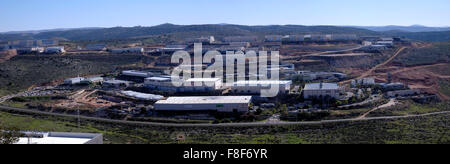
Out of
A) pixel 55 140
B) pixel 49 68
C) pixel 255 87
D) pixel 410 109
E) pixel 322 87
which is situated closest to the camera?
pixel 55 140

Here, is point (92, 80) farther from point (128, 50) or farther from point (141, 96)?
point (128, 50)

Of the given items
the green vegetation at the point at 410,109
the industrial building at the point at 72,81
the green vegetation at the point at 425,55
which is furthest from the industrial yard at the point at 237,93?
the green vegetation at the point at 425,55

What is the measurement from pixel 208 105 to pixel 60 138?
467 inches

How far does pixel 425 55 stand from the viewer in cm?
4922

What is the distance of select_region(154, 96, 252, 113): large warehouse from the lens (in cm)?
2916

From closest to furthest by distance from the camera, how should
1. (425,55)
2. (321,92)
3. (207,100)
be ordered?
(207,100)
(321,92)
(425,55)

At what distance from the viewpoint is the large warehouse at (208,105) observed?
29.2 metres

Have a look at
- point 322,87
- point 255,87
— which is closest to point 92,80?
point 255,87

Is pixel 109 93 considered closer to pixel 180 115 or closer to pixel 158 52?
pixel 180 115

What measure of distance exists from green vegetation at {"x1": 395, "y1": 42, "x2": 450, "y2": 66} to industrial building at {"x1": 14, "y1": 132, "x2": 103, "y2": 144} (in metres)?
37.6

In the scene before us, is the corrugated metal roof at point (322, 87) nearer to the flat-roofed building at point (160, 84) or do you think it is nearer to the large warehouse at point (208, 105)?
the large warehouse at point (208, 105)

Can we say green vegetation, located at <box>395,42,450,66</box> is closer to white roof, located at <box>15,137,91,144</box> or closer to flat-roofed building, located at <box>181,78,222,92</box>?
flat-roofed building, located at <box>181,78,222,92</box>

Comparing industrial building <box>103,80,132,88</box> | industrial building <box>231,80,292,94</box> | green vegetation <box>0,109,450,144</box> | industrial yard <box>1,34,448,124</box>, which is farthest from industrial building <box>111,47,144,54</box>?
green vegetation <box>0,109,450,144</box>
